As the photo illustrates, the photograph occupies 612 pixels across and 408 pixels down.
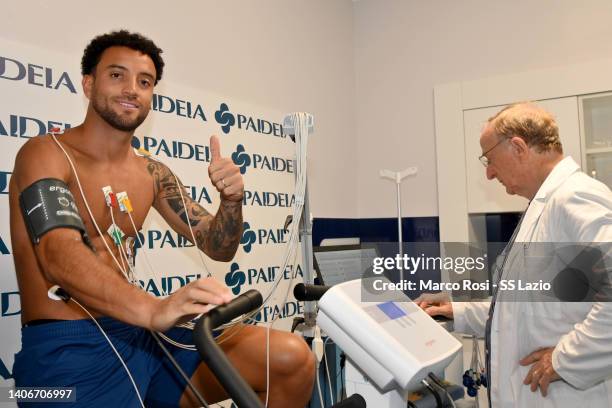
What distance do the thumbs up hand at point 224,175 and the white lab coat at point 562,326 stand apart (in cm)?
104

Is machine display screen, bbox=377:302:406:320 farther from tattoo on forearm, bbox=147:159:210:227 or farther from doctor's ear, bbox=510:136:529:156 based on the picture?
doctor's ear, bbox=510:136:529:156

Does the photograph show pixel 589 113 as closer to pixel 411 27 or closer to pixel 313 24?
pixel 411 27

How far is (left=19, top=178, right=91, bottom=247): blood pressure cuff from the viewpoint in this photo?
3.63 feet

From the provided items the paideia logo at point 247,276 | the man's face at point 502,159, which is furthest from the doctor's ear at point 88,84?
the man's face at point 502,159

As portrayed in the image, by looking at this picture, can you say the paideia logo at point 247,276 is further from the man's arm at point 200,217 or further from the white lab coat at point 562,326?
the white lab coat at point 562,326

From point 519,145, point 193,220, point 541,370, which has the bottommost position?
point 541,370

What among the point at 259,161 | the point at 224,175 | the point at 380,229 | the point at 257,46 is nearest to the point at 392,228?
the point at 380,229

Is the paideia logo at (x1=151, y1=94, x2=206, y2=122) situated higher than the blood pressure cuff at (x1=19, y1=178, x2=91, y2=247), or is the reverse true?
the paideia logo at (x1=151, y1=94, x2=206, y2=122)

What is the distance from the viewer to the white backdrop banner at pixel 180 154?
5.65 feet

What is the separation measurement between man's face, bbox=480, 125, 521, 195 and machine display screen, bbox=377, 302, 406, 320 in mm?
1228

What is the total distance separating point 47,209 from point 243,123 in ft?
5.75

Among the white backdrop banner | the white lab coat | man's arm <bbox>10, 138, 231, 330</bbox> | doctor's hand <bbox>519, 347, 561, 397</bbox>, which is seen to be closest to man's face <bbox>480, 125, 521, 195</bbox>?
the white lab coat

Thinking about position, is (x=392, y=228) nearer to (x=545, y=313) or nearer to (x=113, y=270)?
(x=545, y=313)

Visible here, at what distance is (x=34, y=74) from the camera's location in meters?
1.82
